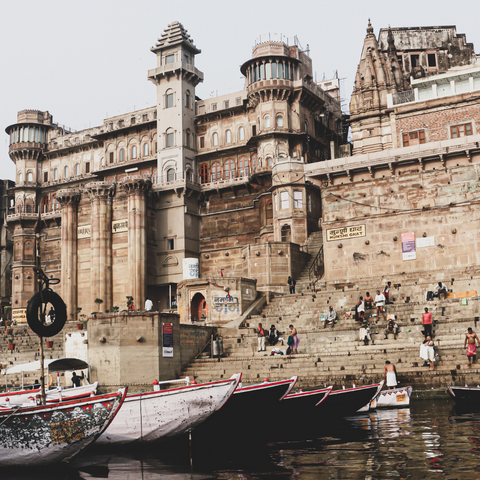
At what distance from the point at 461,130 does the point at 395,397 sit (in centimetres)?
2837

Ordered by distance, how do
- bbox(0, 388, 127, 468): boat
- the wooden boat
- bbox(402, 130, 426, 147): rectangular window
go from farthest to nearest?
1. bbox(402, 130, 426, 147): rectangular window
2. the wooden boat
3. bbox(0, 388, 127, 468): boat

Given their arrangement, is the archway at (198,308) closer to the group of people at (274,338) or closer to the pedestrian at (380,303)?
the group of people at (274,338)

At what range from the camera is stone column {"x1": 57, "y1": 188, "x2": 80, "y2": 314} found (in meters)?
53.0

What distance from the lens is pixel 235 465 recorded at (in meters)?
13.2

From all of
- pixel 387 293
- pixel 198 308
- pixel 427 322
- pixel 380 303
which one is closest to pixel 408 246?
pixel 387 293

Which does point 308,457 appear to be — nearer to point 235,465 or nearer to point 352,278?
point 235,465

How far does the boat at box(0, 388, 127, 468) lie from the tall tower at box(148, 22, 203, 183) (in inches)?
1698

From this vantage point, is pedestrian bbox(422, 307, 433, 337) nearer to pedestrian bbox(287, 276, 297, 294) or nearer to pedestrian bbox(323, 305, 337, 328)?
pedestrian bbox(323, 305, 337, 328)

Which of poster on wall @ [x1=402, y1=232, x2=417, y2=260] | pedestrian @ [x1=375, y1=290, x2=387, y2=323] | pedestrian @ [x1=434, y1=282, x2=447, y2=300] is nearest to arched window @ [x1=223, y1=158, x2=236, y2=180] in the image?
poster on wall @ [x1=402, y1=232, x2=417, y2=260]

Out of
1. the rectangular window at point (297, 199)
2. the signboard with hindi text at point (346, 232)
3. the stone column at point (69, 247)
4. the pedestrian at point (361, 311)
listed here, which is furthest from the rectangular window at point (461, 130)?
the stone column at point (69, 247)

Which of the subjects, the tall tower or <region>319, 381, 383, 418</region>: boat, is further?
the tall tower

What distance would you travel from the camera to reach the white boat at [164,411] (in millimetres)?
14914

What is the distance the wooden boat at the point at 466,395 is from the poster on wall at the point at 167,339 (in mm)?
12379

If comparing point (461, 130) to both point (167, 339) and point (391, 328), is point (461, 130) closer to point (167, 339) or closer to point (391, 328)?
point (391, 328)
